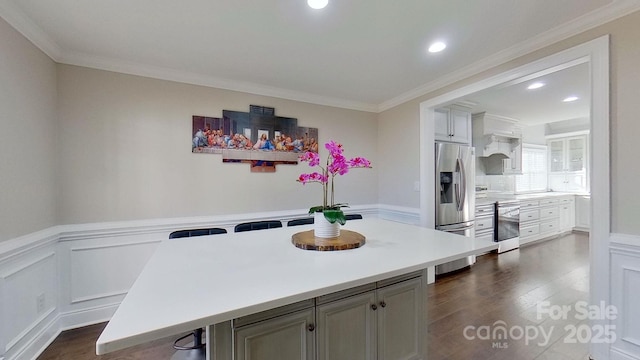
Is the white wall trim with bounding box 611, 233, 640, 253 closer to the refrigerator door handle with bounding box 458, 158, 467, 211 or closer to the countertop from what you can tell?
the refrigerator door handle with bounding box 458, 158, 467, 211

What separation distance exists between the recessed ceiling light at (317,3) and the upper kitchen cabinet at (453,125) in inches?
93.5

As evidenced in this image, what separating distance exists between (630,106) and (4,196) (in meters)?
4.23

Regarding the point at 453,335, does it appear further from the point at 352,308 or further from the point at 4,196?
the point at 4,196

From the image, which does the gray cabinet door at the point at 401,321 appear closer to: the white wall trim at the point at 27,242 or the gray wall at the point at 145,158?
the gray wall at the point at 145,158

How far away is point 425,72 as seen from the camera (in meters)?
2.75

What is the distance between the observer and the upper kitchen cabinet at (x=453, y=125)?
3453 mm

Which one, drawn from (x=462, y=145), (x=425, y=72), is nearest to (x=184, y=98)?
(x=425, y=72)

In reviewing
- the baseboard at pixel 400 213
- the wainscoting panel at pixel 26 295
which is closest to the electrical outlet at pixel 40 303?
the wainscoting panel at pixel 26 295

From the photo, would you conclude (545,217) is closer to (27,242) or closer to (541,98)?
(541,98)

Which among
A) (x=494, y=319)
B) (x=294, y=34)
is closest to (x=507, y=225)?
(x=494, y=319)

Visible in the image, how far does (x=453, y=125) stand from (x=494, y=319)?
8.09ft

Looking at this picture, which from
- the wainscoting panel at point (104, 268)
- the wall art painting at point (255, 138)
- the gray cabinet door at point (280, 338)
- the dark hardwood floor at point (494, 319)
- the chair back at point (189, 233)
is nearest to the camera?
the gray cabinet door at point (280, 338)

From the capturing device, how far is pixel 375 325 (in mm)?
1368

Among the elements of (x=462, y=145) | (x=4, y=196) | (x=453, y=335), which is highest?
(x=462, y=145)
